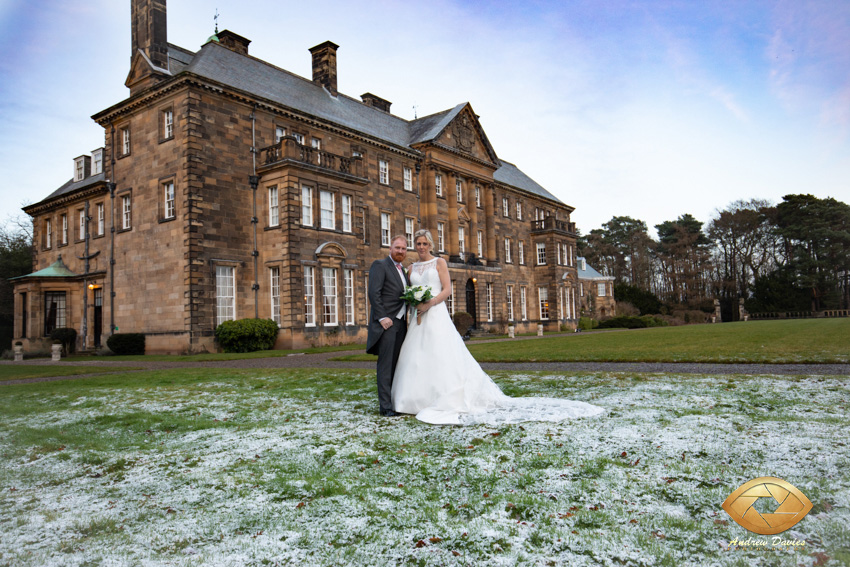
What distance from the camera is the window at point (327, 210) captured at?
2539cm

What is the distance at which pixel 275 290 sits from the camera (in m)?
24.2

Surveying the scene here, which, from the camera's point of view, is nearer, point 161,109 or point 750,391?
point 750,391

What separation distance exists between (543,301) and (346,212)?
2519 centimetres

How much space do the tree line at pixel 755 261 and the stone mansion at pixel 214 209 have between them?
43.7 metres

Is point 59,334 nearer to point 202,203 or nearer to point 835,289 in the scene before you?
point 202,203

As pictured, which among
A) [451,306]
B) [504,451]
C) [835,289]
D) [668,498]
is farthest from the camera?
[835,289]

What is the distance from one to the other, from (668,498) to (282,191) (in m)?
22.7

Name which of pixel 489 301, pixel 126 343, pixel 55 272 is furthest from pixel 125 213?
pixel 489 301

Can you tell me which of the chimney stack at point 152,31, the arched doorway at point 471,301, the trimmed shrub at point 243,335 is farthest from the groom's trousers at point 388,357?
the arched doorway at point 471,301

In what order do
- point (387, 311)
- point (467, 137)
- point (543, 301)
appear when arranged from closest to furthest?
point (387, 311) → point (467, 137) → point (543, 301)

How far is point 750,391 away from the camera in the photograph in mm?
7090

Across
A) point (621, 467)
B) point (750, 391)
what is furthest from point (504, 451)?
point (750, 391)

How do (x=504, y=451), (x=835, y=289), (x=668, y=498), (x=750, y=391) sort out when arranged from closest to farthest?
(x=668, y=498) → (x=504, y=451) → (x=750, y=391) → (x=835, y=289)

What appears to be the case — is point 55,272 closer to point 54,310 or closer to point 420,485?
point 54,310
